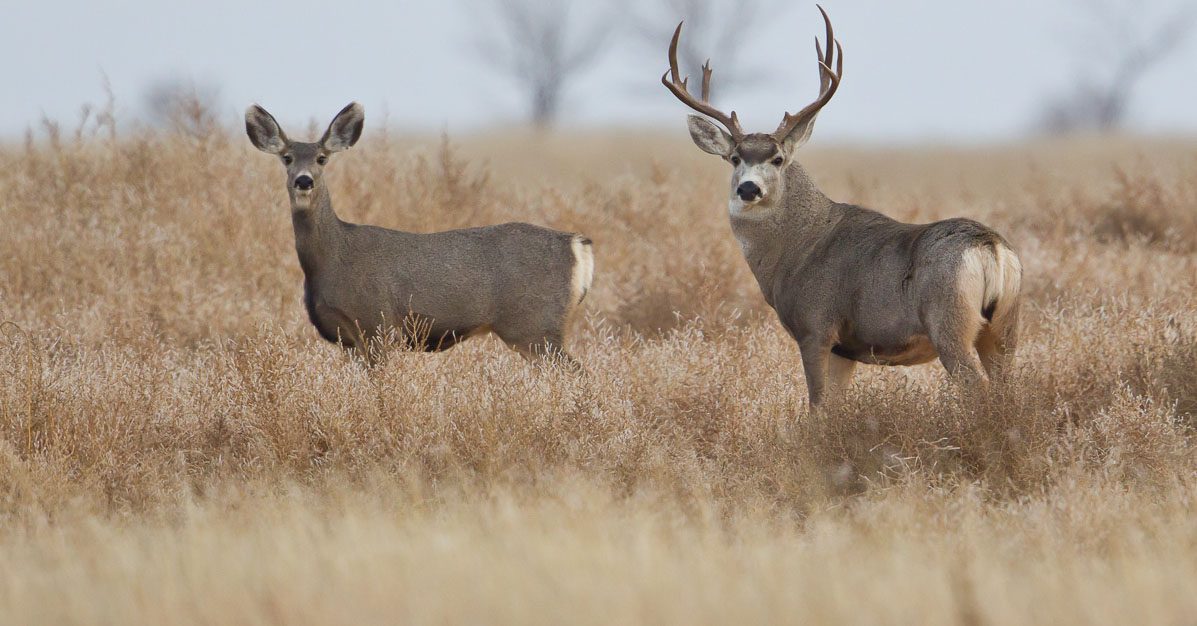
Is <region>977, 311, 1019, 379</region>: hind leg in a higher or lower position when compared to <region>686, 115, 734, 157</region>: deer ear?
lower

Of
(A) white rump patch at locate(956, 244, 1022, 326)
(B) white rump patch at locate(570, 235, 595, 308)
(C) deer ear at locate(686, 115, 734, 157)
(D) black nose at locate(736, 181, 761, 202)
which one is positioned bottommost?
(B) white rump patch at locate(570, 235, 595, 308)

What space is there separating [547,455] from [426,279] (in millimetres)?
2061

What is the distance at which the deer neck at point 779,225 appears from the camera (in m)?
7.36

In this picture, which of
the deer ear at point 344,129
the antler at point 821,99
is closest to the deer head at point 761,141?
the antler at point 821,99

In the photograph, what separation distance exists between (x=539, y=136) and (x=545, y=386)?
3007 centimetres

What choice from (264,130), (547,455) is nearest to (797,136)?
(547,455)

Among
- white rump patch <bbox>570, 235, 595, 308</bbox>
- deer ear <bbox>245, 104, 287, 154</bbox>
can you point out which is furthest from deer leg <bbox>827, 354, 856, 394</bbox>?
deer ear <bbox>245, 104, 287, 154</bbox>

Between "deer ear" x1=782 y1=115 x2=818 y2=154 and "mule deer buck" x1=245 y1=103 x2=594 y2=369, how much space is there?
1443mm

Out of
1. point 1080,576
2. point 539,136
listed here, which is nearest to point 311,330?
point 1080,576

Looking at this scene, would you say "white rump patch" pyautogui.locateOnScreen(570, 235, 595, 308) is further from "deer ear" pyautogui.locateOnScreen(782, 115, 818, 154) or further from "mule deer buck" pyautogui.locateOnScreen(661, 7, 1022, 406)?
"deer ear" pyautogui.locateOnScreen(782, 115, 818, 154)

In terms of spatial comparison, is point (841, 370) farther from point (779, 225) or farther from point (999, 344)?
point (999, 344)

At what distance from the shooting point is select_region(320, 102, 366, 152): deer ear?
8.25m

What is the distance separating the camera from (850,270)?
673cm

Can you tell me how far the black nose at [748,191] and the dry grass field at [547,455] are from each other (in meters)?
0.91
